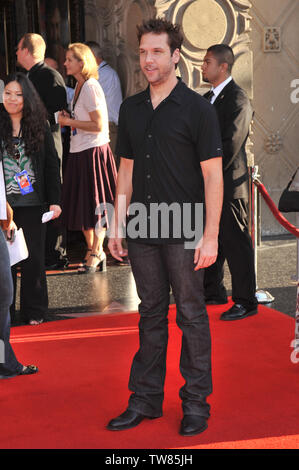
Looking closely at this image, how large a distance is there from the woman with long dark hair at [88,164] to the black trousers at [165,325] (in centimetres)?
328

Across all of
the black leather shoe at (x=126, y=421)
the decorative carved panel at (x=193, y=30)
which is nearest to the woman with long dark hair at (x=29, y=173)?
the black leather shoe at (x=126, y=421)

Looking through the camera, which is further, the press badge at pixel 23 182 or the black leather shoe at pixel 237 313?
the black leather shoe at pixel 237 313

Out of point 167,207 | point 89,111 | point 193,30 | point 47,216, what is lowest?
point 47,216

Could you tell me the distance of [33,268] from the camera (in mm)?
4969

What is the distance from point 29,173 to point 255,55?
3.75 meters

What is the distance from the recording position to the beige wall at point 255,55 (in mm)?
6891

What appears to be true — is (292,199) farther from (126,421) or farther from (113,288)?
(113,288)

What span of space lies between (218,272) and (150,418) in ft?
7.06

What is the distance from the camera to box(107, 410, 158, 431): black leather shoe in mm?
3174

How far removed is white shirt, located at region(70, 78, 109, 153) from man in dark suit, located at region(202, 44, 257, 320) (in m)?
1.54

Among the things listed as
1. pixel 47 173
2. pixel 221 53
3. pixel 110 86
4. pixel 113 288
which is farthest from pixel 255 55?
pixel 47 173

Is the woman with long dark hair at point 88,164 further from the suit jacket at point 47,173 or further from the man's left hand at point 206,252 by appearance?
the man's left hand at point 206,252

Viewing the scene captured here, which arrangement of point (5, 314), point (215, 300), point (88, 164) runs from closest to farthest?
1. point (5, 314)
2. point (215, 300)
3. point (88, 164)
